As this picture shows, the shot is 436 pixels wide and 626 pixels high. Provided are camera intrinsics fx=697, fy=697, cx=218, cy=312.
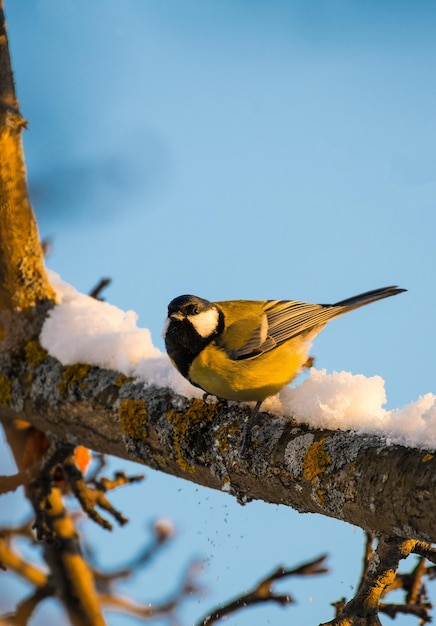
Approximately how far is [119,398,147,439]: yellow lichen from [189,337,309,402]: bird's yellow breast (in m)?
0.25

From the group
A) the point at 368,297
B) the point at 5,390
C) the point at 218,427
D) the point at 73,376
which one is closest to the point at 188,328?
the point at 218,427

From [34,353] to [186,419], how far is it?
122cm

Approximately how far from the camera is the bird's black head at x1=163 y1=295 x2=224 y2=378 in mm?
2980

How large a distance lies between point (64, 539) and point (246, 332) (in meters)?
1.73

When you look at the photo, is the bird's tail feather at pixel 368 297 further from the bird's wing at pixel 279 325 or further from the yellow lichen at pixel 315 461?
the yellow lichen at pixel 315 461

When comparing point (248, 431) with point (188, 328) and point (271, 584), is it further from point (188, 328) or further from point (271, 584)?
point (271, 584)

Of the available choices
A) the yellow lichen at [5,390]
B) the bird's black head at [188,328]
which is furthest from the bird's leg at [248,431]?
the yellow lichen at [5,390]

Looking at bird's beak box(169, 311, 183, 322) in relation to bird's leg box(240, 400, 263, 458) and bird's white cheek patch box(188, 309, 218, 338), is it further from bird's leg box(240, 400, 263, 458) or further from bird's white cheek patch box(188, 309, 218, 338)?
bird's leg box(240, 400, 263, 458)

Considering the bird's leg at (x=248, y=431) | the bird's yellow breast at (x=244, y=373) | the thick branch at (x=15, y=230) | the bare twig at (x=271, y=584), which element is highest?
the thick branch at (x=15, y=230)

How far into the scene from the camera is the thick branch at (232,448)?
76.2 inches

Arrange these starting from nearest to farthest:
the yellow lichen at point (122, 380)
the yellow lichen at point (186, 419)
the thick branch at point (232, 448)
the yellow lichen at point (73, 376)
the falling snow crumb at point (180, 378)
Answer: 1. the thick branch at point (232, 448)
2. the falling snow crumb at point (180, 378)
3. the yellow lichen at point (186, 419)
4. the yellow lichen at point (122, 380)
5. the yellow lichen at point (73, 376)

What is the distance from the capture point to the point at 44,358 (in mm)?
3553

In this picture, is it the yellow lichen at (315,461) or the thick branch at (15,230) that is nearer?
the yellow lichen at (315,461)

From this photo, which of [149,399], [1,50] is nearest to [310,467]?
[149,399]
